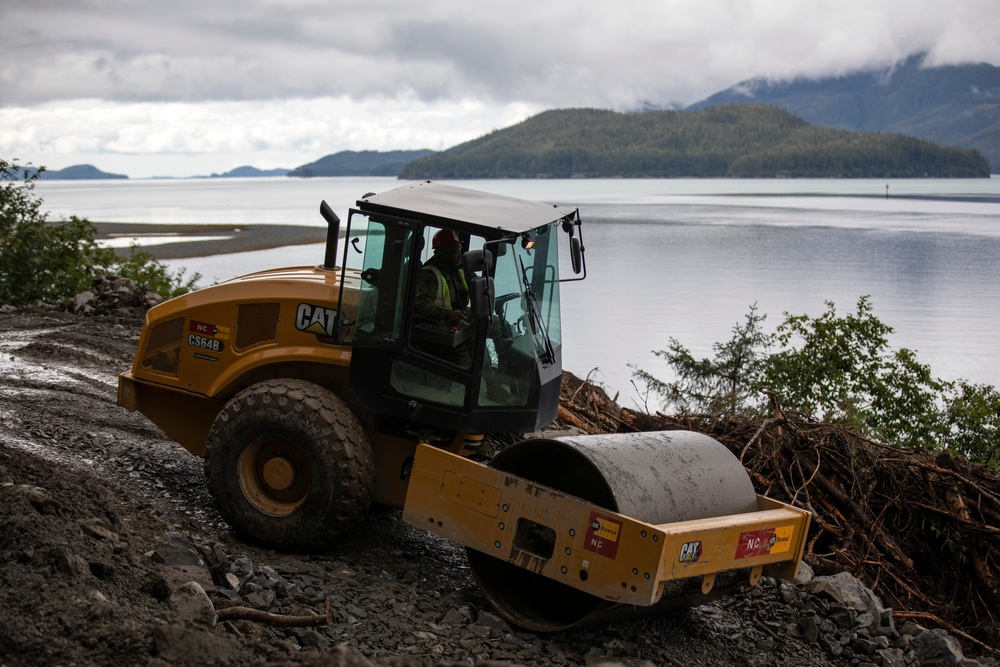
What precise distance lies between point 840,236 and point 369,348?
171ft

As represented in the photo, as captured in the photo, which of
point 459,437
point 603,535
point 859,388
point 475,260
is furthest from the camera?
point 859,388

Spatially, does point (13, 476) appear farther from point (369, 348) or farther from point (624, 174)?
point (624, 174)

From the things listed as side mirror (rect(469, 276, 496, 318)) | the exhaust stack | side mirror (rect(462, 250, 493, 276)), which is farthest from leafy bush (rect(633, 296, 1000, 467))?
side mirror (rect(462, 250, 493, 276))

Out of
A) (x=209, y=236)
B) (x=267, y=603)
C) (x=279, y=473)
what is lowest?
(x=209, y=236)

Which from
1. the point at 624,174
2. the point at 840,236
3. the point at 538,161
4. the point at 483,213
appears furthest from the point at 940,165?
the point at 483,213

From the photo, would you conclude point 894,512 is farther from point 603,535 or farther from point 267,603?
point 267,603

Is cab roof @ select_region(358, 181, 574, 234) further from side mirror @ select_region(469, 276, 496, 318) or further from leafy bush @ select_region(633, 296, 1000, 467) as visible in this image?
leafy bush @ select_region(633, 296, 1000, 467)

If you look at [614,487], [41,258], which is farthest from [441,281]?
[41,258]

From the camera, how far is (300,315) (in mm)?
6852

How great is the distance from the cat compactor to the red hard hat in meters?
0.04

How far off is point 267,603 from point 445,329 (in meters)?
1.86

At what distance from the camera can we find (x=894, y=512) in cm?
874

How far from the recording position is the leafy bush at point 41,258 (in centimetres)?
1834

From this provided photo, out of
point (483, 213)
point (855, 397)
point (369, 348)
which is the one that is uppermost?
point (483, 213)
